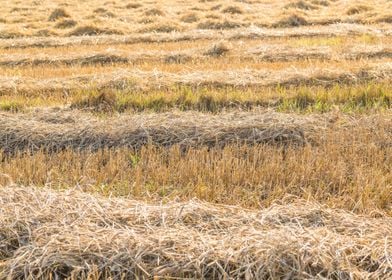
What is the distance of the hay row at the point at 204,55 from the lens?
36.5 feet

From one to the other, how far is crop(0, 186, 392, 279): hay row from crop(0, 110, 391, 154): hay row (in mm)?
2217

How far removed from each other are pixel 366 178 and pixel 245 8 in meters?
16.4

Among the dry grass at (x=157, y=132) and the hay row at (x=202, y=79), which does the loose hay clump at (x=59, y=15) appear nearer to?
the hay row at (x=202, y=79)

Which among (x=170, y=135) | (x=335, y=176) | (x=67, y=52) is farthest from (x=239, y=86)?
(x=67, y=52)

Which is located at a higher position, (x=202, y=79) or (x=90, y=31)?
(x=202, y=79)

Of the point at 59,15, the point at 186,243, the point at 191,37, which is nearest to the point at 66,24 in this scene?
the point at 59,15

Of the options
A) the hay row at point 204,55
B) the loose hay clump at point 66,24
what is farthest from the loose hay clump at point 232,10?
the hay row at point 204,55

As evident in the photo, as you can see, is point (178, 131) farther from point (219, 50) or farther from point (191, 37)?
point (191, 37)

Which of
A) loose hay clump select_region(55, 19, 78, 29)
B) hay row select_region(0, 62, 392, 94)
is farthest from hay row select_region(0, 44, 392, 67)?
loose hay clump select_region(55, 19, 78, 29)

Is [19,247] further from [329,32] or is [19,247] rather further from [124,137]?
[329,32]

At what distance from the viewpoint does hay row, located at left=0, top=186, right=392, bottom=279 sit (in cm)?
302

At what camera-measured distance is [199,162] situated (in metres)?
5.25

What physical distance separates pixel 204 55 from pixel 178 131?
5.89m

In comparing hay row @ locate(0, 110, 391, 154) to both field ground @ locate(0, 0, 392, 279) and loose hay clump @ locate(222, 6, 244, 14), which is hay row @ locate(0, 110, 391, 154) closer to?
field ground @ locate(0, 0, 392, 279)
